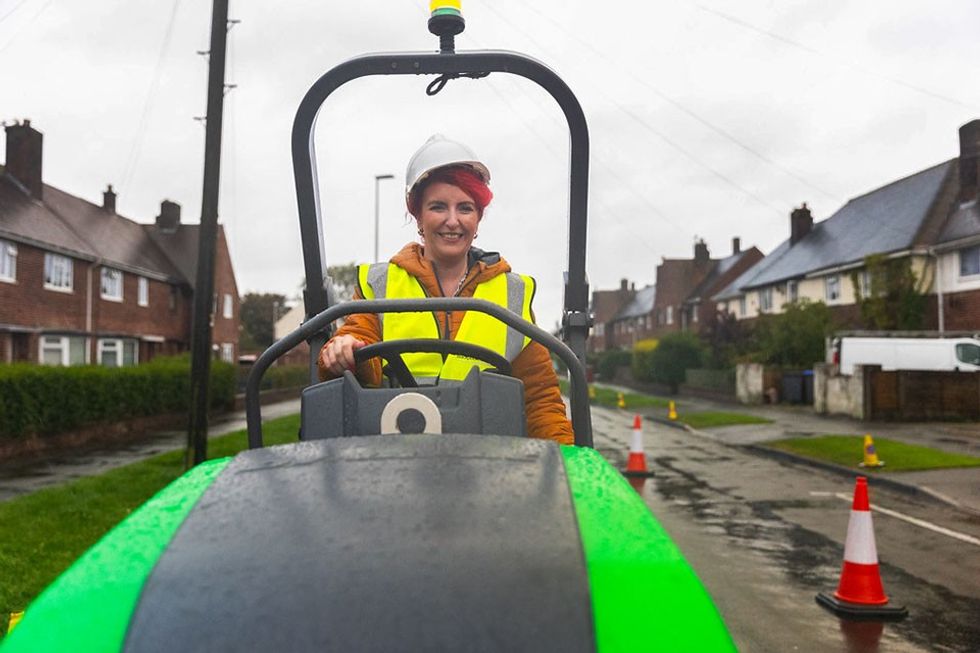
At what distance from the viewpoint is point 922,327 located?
30.0 m

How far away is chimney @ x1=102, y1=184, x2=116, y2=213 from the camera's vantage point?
38562 millimetres

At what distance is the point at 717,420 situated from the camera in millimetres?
23672

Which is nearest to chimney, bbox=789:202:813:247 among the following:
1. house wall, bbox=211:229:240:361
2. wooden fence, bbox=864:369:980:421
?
wooden fence, bbox=864:369:980:421

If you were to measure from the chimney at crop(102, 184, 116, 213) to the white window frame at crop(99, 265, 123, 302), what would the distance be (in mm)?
7030

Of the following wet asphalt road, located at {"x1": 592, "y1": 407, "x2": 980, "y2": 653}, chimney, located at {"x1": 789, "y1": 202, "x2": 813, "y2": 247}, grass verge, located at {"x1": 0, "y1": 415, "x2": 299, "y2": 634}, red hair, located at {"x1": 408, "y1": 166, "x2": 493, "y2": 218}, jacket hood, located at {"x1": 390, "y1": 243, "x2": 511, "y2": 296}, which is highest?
chimney, located at {"x1": 789, "y1": 202, "x2": 813, "y2": 247}

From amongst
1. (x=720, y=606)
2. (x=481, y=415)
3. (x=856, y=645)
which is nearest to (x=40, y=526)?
(x=720, y=606)

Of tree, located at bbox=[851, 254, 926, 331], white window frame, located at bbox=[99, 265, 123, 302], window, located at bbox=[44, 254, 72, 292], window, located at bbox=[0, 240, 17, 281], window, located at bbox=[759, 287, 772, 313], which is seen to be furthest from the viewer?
window, located at bbox=[759, 287, 772, 313]

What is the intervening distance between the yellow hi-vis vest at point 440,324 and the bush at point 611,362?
56530mm

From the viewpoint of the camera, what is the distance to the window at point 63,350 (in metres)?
27.7

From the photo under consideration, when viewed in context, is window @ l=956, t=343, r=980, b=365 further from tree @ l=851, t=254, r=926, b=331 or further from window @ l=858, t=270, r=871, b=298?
window @ l=858, t=270, r=871, b=298

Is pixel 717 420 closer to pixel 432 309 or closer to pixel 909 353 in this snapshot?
pixel 909 353

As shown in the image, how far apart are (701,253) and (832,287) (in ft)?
99.0

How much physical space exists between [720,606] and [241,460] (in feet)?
16.2

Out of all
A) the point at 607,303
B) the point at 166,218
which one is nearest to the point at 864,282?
the point at 166,218
